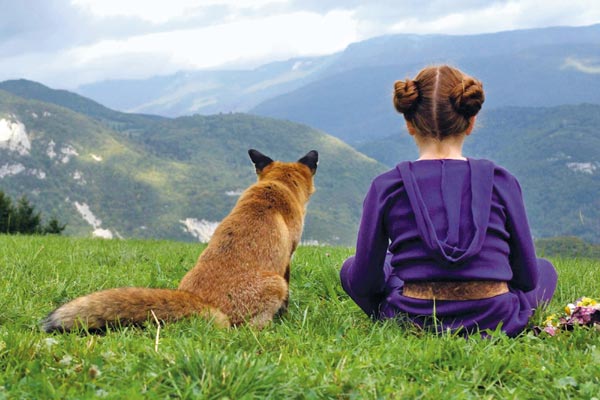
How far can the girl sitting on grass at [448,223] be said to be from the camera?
15.2 ft

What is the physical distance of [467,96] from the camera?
4.55 meters

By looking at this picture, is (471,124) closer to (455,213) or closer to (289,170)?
(455,213)

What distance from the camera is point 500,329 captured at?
4.82m

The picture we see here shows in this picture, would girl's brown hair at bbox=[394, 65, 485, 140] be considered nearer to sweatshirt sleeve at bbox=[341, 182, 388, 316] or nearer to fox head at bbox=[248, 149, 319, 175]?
sweatshirt sleeve at bbox=[341, 182, 388, 316]

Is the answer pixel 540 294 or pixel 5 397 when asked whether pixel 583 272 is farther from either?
pixel 5 397

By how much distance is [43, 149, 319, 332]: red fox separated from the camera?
494 centimetres

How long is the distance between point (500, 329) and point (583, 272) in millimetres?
4180

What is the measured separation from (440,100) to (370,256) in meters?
1.31

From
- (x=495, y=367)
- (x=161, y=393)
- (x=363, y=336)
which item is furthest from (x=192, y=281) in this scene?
(x=495, y=367)

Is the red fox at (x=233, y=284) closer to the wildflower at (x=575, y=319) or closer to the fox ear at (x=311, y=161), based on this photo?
the fox ear at (x=311, y=161)

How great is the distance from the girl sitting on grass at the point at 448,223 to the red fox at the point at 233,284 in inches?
40.1

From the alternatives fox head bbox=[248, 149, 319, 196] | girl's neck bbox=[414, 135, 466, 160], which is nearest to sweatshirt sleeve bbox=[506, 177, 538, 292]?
girl's neck bbox=[414, 135, 466, 160]

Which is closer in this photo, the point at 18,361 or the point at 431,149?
the point at 18,361

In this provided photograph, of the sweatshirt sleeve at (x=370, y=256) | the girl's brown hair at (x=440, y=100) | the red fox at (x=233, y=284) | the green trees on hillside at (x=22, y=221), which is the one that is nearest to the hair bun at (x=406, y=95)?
the girl's brown hair at (x=440, y=100)
